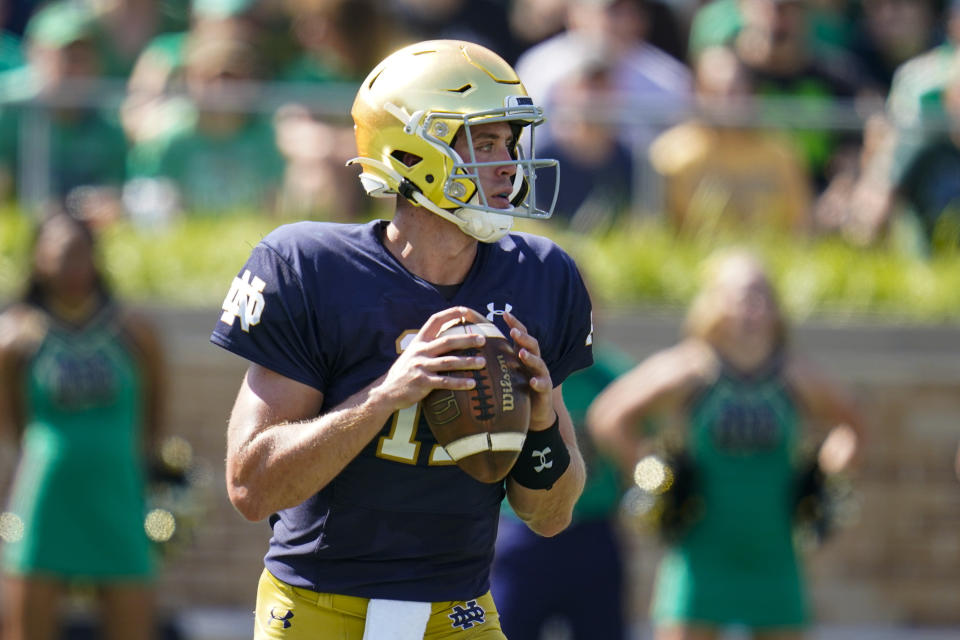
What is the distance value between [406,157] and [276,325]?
1.58 ft

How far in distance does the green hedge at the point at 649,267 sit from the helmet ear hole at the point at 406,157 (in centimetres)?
495

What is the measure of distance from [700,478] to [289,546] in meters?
3.83

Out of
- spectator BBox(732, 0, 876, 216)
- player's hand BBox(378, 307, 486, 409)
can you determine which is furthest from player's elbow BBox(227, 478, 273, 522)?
spectator BBox(732, 0, 876, 216)

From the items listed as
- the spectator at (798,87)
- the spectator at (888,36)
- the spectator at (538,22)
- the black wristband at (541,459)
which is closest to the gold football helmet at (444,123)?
the black wristband at (541,459)

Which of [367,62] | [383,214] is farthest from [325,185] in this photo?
[367,62]

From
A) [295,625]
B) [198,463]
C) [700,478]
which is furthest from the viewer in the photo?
[198,463]

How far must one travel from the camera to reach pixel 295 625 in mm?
3682

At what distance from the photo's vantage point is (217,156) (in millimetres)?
8852

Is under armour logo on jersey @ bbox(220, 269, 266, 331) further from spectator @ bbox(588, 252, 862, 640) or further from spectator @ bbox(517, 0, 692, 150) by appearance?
spectator @ bbox(517, 0, 692, 150)

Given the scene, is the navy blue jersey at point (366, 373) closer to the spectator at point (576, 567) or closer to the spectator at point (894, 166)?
the spectator at point (576, 567)

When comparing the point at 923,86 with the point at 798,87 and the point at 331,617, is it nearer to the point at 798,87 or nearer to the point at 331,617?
the point at 798,87

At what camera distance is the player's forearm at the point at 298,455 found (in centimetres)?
346

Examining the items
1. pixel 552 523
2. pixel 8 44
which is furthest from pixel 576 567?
pixel 8 44

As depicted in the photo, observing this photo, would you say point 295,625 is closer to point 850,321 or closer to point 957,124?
point 850,321
